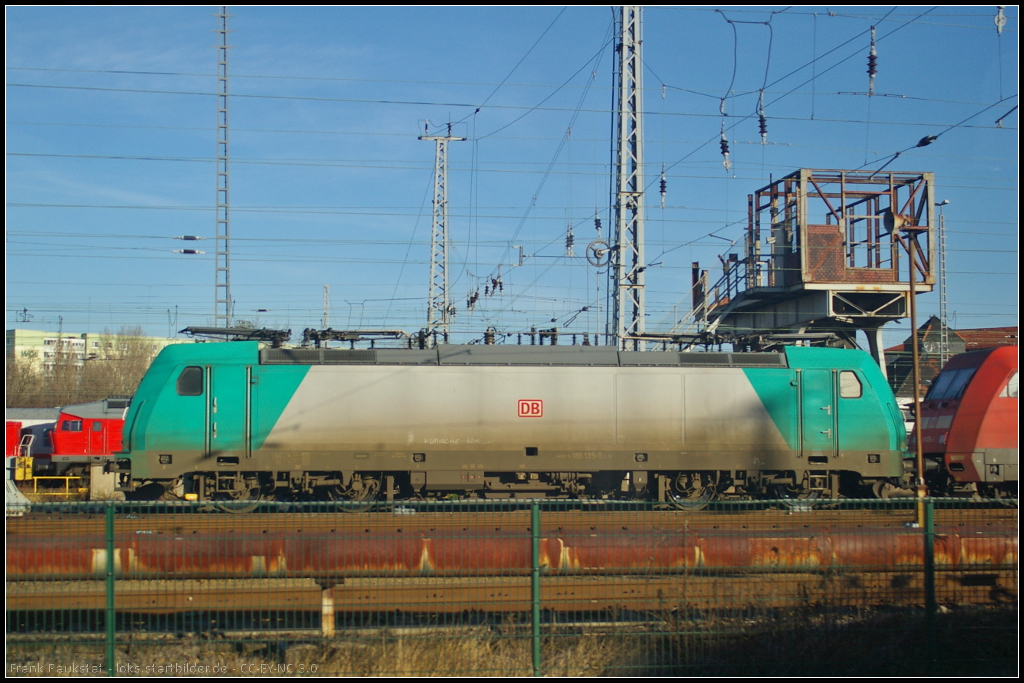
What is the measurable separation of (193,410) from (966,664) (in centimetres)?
1349

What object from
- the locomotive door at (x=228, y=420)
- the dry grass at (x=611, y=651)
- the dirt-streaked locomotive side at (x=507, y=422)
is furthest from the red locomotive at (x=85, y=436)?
the dry grass at (x=611, y=651)

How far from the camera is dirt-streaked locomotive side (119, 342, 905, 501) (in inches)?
619

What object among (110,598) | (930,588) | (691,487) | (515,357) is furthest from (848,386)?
(110,598)

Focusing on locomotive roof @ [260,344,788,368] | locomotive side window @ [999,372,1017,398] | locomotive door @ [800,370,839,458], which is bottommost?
locomotive door @ [800,370,839,458]

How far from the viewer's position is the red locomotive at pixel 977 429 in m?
17.5

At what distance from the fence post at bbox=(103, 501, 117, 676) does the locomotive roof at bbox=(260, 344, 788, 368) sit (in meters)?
8.57

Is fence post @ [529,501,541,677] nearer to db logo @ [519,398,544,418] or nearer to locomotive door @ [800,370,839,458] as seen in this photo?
db logo @ [519,398,544,418]

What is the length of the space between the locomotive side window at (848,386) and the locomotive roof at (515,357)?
1.26 m

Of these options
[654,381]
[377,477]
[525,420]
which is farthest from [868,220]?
[377,477]

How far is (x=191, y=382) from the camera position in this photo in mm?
15805

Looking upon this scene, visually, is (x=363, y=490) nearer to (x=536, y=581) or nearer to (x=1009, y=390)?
(x=536, y=581)

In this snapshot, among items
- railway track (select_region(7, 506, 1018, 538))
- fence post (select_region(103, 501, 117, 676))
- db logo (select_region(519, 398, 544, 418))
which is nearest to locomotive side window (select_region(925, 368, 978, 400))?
railway track (select_region(7, 506, 1018, 538))

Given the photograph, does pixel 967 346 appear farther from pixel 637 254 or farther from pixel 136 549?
pixel 136 549

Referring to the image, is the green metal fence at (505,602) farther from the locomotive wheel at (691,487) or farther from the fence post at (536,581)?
the locomotive wheel at (691,487)
